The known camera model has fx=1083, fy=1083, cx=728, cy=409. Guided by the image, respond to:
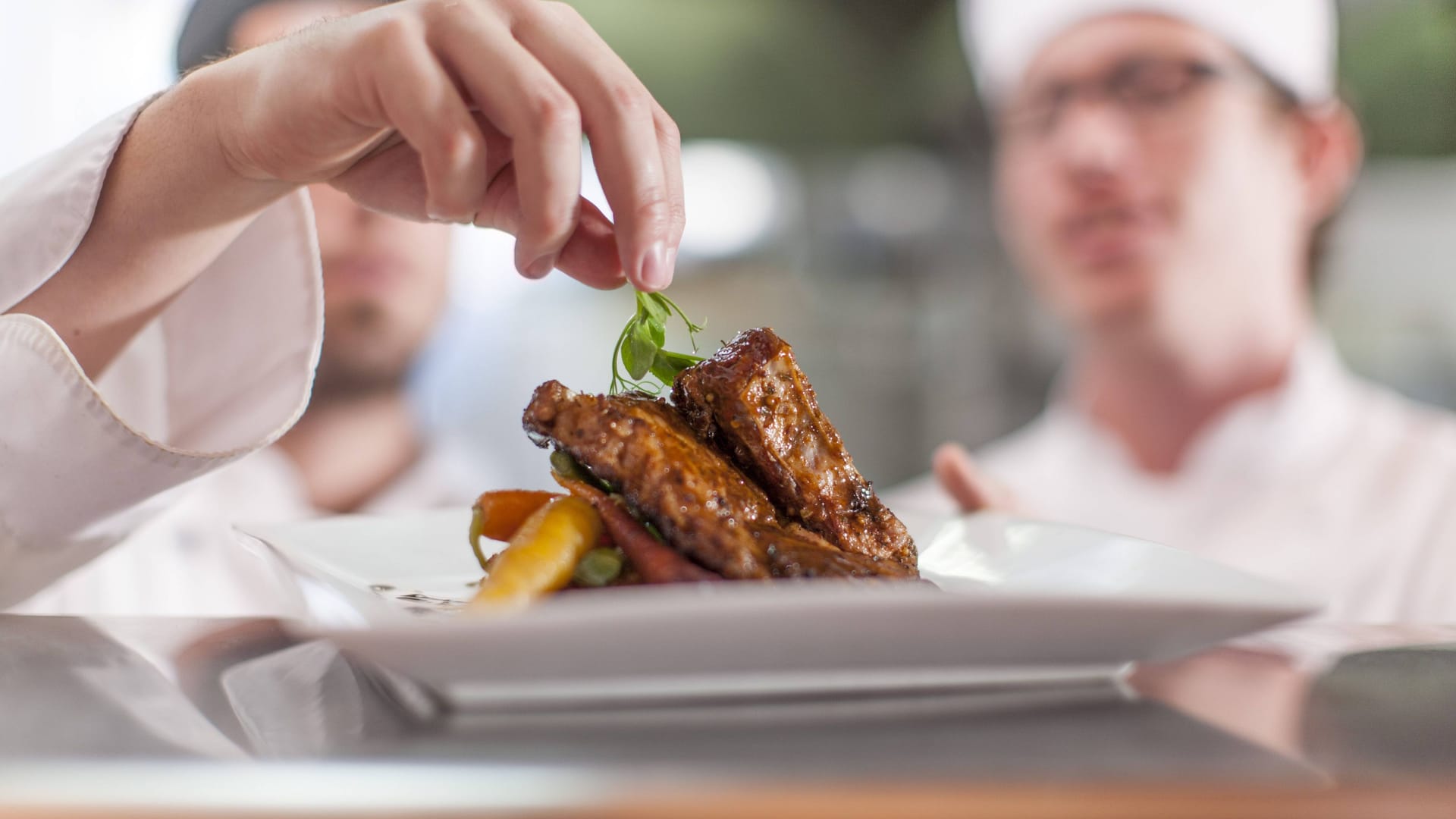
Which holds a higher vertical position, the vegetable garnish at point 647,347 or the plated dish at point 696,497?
the vegetable garnish at point 647,347

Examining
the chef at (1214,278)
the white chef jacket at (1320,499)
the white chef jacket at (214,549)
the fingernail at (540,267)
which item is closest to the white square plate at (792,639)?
the fingernail at (540,267)

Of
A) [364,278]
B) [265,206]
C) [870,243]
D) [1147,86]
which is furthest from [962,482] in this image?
[870,243]

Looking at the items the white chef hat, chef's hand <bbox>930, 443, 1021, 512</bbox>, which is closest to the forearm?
chef's hand <bbox>930, 443, 1021, 512</bbox>

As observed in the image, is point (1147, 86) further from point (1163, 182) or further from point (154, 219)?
point (154, 219)

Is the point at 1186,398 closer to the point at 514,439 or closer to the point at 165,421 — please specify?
the point at 165,421

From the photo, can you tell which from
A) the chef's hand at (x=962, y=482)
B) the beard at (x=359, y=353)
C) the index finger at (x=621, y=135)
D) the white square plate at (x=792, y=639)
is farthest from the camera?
the beard at (x=359, y=353)

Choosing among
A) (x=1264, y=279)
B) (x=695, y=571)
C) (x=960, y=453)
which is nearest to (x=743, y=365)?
(x=695, y=571)

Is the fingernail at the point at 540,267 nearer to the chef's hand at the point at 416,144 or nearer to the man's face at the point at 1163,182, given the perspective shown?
the chef's hand at the point at 416,144
